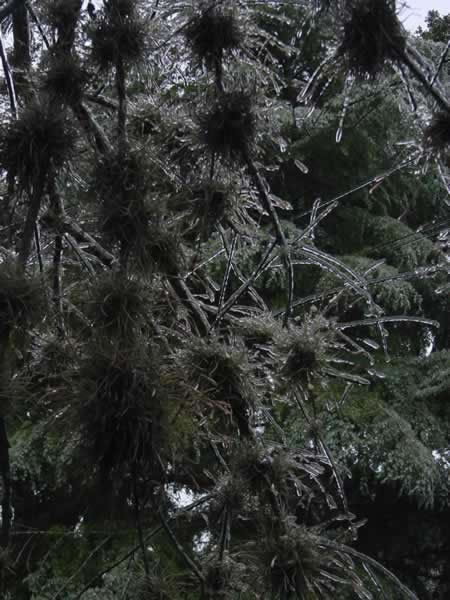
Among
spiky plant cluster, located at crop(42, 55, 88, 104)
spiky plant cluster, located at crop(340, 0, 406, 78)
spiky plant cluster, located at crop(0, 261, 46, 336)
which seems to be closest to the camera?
spiky plant cluster, located at crop(340, 0, 406, 78)

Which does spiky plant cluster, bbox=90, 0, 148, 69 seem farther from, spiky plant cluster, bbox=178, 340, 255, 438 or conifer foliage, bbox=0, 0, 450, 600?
spiky plant cluster, bbox=178, 340, 255, 438

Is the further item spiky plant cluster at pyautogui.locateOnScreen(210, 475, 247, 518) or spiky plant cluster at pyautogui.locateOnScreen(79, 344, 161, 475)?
spiky plant cluster at pyautogui.locateOnScreen(210, 475, 247, 518)

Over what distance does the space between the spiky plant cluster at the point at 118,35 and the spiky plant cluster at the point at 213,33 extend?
0.34ft

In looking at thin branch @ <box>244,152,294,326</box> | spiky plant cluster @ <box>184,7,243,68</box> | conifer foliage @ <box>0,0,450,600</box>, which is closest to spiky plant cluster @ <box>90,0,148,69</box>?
conifer foliage @ <box>0,0,450,600</box>

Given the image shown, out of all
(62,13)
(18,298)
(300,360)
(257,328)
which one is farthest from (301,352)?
(62,13)

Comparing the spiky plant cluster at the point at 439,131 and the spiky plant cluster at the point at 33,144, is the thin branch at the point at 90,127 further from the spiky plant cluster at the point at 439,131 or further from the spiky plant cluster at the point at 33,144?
the spiky plant cluster at the point at 439,131

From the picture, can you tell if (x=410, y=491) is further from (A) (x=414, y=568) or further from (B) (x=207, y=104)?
(B) (x=207, y=104)

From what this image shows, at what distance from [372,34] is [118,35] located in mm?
374

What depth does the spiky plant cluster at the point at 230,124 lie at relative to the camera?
848 mm

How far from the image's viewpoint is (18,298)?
2.60 feet

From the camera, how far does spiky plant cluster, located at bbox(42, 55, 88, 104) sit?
0.93m

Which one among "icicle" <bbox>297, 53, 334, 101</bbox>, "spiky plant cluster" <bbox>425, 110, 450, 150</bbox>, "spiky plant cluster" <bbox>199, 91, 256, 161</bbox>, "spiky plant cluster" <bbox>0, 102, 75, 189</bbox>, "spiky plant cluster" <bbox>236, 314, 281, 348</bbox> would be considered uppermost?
"spiky plant cluster" <bbox>0, 102, 75, 189</bbox>

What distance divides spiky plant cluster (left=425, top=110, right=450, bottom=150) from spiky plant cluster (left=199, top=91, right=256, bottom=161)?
0.70ft

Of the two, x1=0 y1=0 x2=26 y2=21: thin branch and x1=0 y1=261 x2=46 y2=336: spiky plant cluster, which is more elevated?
x1=0 y1=0 x2=26 y2=21: thin branch
